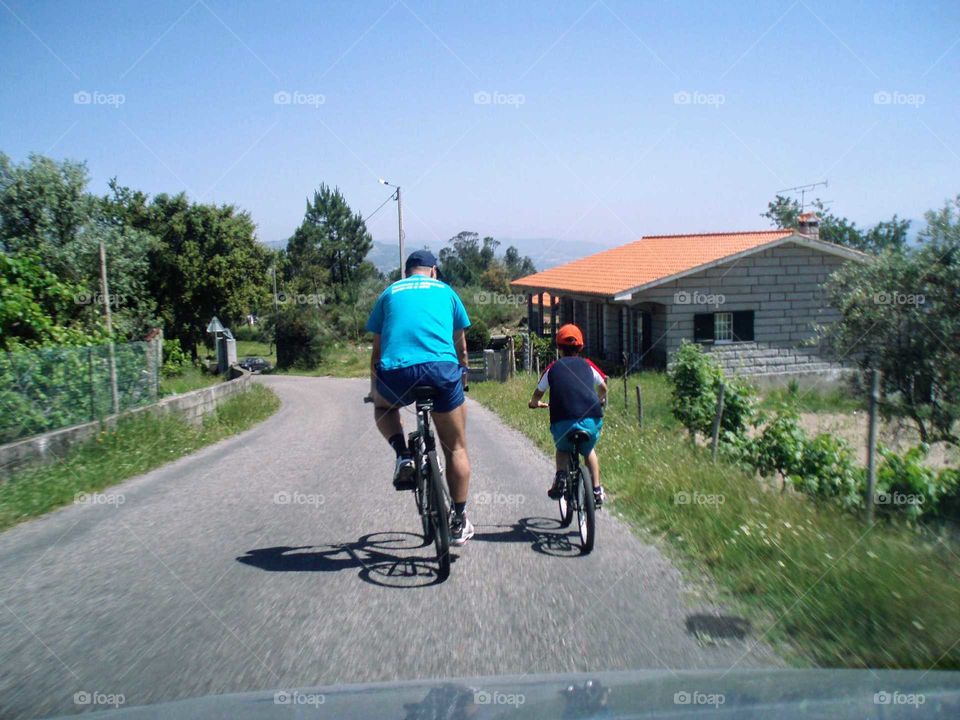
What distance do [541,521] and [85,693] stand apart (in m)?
3.97

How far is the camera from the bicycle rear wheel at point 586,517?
5.66 m

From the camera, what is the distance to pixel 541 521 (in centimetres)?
676

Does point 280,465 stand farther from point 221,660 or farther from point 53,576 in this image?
point 221,660

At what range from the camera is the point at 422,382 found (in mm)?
5023

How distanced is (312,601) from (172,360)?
3011cm

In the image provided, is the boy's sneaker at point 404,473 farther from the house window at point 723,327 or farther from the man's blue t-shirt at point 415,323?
the house window at point 723,327

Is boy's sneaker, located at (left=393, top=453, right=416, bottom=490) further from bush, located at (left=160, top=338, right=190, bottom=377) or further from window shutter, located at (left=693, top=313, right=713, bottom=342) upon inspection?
bush, located at (left=160, top=338, right=190, bottom=377)

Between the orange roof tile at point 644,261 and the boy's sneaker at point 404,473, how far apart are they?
68.1ft

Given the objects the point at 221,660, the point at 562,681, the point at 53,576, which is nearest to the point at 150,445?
the point at 53,576

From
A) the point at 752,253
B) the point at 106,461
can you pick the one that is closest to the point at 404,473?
the point at 106,461

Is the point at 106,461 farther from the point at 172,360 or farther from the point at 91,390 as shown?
the point at 172,360

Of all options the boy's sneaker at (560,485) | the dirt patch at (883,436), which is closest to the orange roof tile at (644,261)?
the dirt patch at (883,436)

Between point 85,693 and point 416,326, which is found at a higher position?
point 416,326

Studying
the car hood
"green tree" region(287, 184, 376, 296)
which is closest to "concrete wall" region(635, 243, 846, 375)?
the car hood
